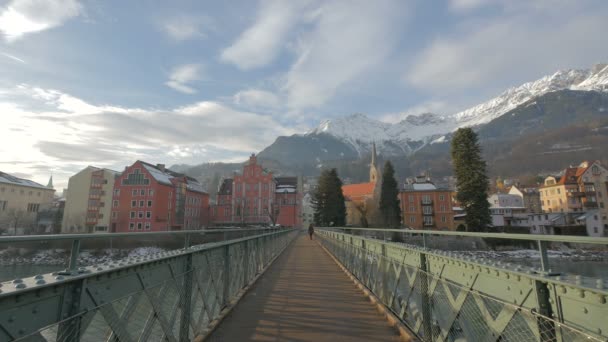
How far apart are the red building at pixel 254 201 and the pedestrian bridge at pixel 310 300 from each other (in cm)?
5853

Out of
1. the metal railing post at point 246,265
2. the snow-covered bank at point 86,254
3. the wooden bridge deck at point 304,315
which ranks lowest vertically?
the wooden bridge deck at point 304,315

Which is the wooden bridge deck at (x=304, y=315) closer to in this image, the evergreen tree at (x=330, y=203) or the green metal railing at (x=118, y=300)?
the green metal railing at (x=118, y=300)

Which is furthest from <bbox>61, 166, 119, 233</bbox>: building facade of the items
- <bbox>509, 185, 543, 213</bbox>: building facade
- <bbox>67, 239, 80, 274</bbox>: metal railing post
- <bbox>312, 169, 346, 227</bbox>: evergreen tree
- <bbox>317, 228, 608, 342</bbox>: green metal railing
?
<bbox>509, 185, 543, 213</bbox>: building facade

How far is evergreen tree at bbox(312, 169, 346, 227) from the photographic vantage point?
2144 inches

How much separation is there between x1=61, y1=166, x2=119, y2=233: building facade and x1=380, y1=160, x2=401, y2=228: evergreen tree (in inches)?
1926

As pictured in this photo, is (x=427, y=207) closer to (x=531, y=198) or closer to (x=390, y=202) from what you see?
(x=390, y=202)

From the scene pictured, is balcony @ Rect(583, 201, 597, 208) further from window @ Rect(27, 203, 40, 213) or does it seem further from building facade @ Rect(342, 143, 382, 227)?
window @ Rect(27, 203, 40, 213)

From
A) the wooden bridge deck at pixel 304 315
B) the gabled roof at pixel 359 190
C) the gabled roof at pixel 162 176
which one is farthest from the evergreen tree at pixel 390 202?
the wooden bridge deck at pixel 304 315

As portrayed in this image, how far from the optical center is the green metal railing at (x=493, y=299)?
6.58ft

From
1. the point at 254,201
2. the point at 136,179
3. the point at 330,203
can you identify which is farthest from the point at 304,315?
the point at 254,201

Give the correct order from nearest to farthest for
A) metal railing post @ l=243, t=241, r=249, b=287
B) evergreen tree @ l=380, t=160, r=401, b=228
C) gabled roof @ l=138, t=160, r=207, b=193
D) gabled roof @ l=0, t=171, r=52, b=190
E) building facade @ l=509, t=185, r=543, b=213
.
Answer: metal railing post @ l=243, t=241, r=249, b=287 → evergreen tree @ l=380, t=160, r=401, b=228 → gabled roof @ l=138, t=160, r=207, b=193 → gabled roof @ l=0, t=171, r=52, b=190 → building facade @ l=509, t=185, r=543, b=213

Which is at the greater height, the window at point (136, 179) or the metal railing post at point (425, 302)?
the window at point (136, 179)

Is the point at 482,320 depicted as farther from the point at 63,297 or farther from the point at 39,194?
the point at 39,194

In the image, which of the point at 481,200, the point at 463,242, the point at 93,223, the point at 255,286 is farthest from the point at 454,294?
the point at 93,223
